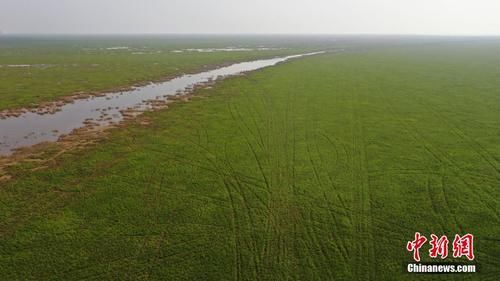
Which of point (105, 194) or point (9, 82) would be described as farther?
point (9, 82)

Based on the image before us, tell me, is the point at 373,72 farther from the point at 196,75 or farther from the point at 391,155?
the point at 391,155

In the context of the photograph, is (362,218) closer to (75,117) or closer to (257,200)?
(257,200)

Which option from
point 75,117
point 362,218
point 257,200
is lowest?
point 362,218

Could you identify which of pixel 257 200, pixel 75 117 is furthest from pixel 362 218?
pixel 75 117

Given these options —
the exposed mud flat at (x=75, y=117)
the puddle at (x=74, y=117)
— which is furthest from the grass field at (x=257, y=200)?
the puddle at (x=74, y=117)

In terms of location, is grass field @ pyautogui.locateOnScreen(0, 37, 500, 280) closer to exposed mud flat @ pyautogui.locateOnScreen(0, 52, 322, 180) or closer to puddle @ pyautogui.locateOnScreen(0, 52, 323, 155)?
exposed mud flat @ pyautogui.locateOnScreen(0, 52, 322, 180)

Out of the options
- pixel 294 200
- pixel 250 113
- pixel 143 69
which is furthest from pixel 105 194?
pixel 143 69

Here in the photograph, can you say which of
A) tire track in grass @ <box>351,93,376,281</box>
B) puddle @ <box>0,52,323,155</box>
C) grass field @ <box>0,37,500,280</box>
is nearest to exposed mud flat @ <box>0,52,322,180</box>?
puddle @ <box>0,52,323,155</box>
